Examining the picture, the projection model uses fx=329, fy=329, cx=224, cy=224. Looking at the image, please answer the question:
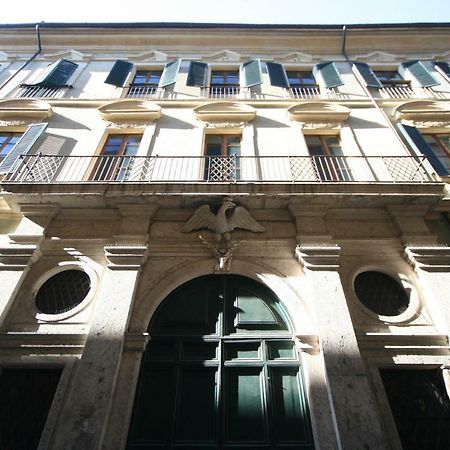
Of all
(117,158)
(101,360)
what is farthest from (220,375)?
(117,158)

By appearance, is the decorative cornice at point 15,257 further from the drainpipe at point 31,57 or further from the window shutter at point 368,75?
the window shutter at point 368,75

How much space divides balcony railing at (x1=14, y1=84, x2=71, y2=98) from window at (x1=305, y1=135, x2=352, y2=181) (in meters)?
7.31

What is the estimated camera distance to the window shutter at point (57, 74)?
9.89 m

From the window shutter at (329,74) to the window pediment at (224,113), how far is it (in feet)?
9.81

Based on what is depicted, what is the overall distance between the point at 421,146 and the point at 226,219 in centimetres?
511

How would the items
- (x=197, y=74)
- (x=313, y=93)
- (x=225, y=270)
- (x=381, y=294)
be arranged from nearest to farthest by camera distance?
(x=381, y=294) → (x=225, y=270) → (x=313, y=93) → (x=197, y=74)

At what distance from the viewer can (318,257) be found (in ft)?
18.2

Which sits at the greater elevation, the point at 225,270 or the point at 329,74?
the point at 329,74

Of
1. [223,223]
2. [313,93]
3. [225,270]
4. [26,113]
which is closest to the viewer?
[225,270]

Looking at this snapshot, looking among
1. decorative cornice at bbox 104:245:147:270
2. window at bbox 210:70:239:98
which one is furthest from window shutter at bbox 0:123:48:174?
window at bbox 210:70:239:98

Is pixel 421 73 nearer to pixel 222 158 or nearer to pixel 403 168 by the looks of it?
pixel 403 168

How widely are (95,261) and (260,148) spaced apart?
4.50 meters

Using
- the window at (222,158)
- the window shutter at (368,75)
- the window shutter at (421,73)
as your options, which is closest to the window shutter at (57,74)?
the window at (222,158)

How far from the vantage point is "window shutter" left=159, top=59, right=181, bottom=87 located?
10.1 metres
